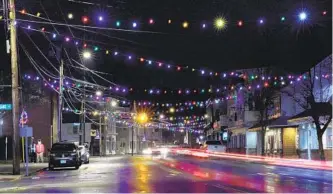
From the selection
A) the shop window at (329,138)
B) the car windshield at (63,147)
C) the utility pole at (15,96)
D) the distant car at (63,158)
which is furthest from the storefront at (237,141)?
the utility pole at (15,96)

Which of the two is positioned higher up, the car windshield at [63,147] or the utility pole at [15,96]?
the utility pole at [15,96]

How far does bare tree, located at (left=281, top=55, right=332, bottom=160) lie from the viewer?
33406 millimetres

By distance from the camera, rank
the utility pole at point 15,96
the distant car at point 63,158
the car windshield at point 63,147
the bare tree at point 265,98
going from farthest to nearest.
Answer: the bare tree at point 265,98 → the car windshield at point 63,147 → the distant car at point 63,158 → the utility pole at point 15,96

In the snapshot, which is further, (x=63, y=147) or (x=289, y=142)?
(x=289, y=142)

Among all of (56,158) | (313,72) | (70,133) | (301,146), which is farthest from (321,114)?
(70,133)

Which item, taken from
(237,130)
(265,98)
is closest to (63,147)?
Answer: (265,98)

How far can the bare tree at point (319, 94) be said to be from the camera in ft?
110

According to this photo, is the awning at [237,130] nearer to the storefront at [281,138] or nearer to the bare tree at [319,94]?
the storefront at [281,138]

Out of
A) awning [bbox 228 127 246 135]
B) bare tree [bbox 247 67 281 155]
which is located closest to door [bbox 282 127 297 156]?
bare tree [bbox 247 67 281 155]

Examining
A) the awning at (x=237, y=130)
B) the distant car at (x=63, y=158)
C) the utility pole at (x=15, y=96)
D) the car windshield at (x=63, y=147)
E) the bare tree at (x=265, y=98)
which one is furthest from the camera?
the awning at (x=237, y=130)

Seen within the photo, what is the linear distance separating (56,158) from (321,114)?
18063 mm

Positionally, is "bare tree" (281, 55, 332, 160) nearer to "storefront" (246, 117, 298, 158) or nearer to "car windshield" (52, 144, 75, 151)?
"storefront" (246, 117, 298, 158)

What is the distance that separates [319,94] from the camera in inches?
1506

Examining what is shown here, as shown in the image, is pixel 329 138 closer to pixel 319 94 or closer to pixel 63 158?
pixel 319 94
